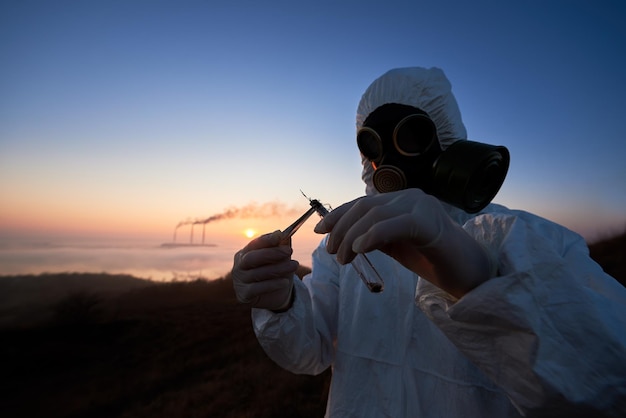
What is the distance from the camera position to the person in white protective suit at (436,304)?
888 mm

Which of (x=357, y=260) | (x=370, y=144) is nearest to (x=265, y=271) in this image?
(x=357, y=260)

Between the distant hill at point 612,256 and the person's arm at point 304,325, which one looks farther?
the distant hill at point 612,256

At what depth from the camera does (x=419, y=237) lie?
41.0 inches

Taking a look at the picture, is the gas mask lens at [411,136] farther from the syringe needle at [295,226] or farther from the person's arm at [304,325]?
the person's arm at [304,325]

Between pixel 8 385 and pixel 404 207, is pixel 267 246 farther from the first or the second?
pixel 8 385

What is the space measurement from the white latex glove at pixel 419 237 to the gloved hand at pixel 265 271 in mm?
556

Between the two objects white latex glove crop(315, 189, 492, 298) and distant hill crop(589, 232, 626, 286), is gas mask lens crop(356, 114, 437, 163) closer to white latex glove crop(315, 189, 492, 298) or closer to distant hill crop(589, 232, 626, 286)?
white latex glove crop(315, 189, 492, 298)

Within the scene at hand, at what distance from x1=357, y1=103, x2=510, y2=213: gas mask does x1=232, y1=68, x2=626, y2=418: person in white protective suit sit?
0.8 inches

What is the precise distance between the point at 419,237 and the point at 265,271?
931 mm

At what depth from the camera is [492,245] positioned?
113 centimetres

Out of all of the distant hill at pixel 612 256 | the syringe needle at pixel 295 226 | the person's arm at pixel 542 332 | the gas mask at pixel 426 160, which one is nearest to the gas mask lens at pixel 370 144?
the gas mask at pixel 426 160

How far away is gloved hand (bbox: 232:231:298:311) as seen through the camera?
1.60 meters

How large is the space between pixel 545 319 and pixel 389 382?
99cm

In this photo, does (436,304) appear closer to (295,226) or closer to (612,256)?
(295,226)
